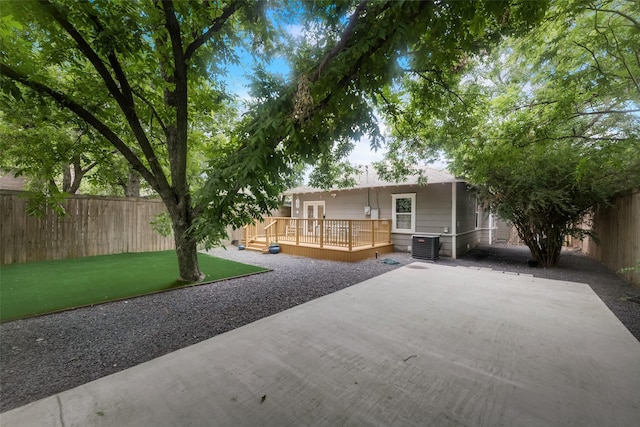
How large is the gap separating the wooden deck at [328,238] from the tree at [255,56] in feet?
15.7

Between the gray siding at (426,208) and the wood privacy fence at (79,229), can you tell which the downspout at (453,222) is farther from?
the wood privacy fence at (79,229)

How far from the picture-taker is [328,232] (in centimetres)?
891

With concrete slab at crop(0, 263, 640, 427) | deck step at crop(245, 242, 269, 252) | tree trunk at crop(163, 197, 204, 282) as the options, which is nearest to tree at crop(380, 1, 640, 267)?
concrete slab at crop(0, 263, 640, 427)

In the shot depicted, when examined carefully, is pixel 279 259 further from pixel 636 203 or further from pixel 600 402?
pixel 636 203

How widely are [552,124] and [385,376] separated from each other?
5487 mm

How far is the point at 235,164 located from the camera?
2.45 metres

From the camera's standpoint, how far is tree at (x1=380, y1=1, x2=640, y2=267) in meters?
4.01

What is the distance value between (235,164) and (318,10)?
2447mm

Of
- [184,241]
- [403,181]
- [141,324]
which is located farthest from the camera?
[403,181]

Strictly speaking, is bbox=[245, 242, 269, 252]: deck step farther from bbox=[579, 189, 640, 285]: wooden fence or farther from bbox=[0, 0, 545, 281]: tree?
bbox=[579, 189, 640, 285]: wooden fence

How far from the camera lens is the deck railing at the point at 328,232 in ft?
28.3

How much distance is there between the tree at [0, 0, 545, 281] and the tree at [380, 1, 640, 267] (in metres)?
1.60

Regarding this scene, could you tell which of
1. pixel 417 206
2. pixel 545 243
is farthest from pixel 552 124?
pixel 417 206

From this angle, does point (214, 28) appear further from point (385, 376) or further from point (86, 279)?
point (86, 279)
